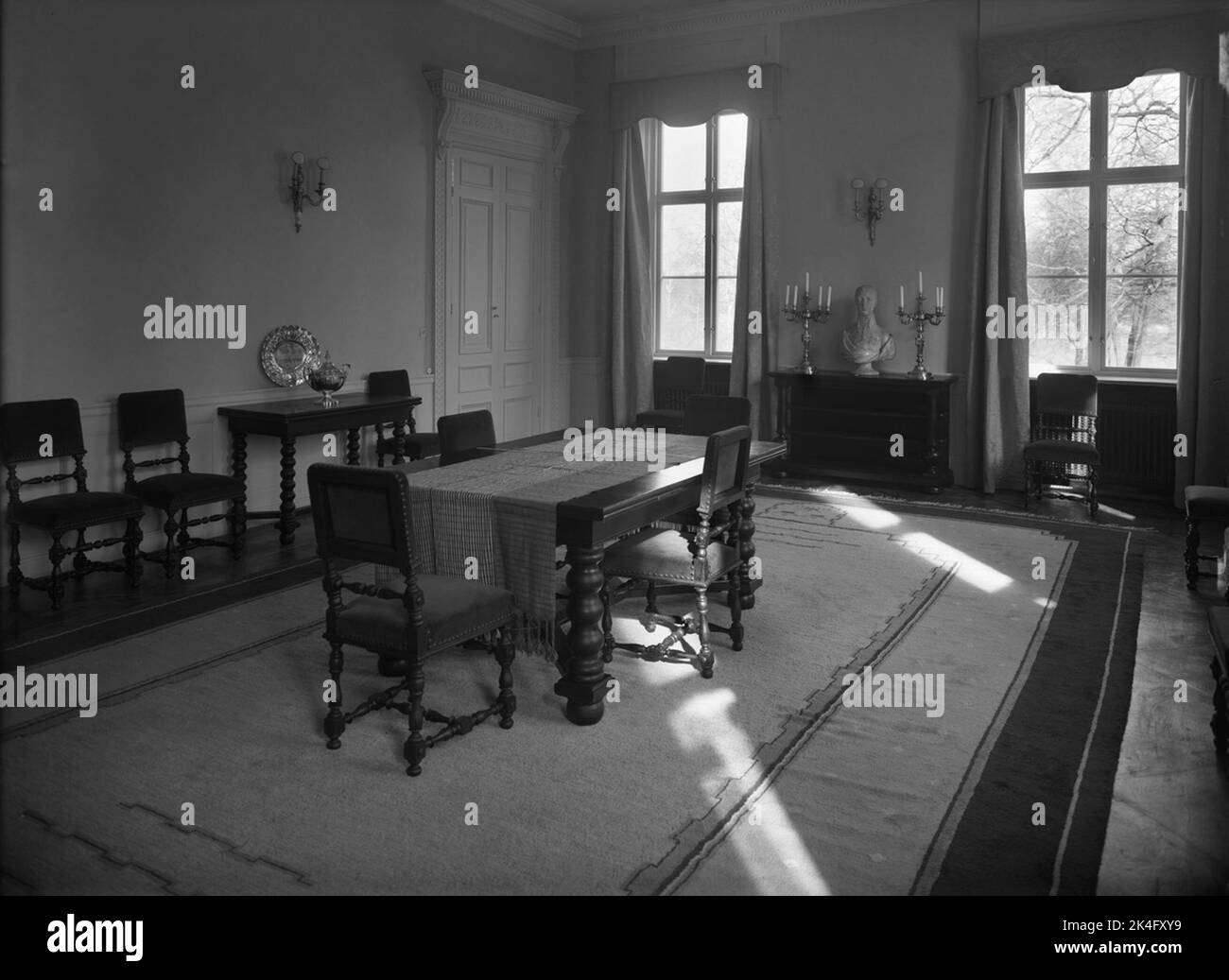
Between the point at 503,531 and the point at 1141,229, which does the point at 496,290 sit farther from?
the point at 503,531

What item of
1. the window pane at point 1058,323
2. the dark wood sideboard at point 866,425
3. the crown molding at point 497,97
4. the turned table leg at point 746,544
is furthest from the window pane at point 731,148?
the turned table leg at point 746,544

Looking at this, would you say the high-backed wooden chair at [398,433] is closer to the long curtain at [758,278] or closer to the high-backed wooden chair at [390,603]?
the long curtain at [758,278]

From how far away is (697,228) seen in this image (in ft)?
30.7

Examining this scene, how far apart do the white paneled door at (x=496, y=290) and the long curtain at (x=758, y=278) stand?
1.74 m

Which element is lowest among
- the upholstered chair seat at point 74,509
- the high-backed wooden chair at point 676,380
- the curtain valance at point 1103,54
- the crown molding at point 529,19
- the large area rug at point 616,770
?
the large area rug at point 616,770

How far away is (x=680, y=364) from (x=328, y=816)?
21.6 ft

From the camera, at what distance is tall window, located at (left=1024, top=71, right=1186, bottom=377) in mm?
7500

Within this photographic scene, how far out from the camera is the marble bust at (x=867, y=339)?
8.21m

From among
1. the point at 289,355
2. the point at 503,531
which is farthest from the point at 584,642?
the point at 289,355

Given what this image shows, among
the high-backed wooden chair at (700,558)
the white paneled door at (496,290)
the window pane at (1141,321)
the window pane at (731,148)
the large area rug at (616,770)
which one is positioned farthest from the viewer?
the window pane at (731,148)

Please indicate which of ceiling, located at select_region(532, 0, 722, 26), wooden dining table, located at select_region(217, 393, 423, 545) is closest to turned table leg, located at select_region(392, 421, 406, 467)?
wooden dining table, located at select_region(217, 393, 423, 545)

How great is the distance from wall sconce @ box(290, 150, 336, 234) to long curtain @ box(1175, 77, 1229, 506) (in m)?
5.62

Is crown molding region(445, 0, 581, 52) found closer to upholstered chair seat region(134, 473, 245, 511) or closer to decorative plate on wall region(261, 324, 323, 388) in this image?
decorative plate on wall region(261, 324, 323, 388)

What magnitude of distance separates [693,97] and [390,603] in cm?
663
